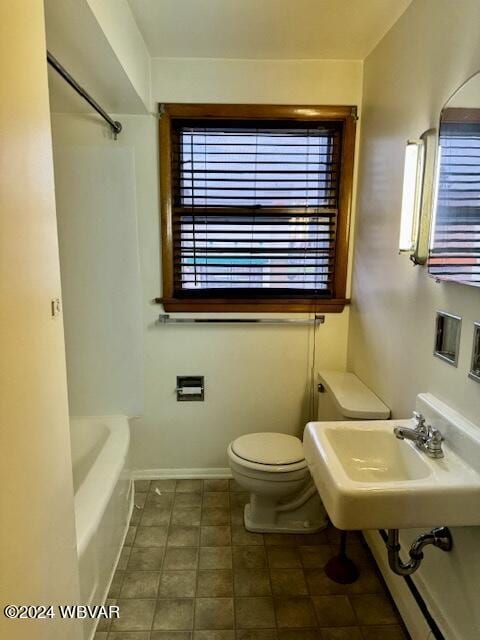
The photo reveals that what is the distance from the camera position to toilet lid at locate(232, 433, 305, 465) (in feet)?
6.75

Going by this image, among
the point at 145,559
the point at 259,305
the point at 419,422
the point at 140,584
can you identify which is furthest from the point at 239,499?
the point at 419,422

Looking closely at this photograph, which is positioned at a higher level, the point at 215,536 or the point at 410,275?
the point at 410,275

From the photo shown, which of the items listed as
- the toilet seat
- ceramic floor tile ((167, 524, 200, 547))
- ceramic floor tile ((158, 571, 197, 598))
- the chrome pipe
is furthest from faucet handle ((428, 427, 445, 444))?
ceramic floor tile ((167, 524, 200, 547))

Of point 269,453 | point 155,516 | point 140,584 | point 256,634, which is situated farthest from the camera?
point 155,516

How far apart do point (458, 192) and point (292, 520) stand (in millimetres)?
1746

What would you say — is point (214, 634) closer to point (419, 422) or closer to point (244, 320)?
point (419, 422)

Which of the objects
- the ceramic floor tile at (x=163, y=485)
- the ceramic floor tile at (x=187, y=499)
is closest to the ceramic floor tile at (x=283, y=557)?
the ceramic floor tile at (x=187, y=499)

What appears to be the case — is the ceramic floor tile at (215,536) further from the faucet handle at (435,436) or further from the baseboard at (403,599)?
the faucet handle at (435,436)

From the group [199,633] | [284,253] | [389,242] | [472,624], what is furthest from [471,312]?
[199,633]

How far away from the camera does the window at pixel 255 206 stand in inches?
92.4

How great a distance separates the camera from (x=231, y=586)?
1.81 metres

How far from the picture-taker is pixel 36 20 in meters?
0.95

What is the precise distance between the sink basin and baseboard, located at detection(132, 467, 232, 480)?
1295 millimetres

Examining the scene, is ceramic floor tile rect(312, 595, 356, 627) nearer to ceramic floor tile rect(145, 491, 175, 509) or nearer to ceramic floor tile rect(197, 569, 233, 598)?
ceramic floor tile rect(197, 569, 233, 598)
